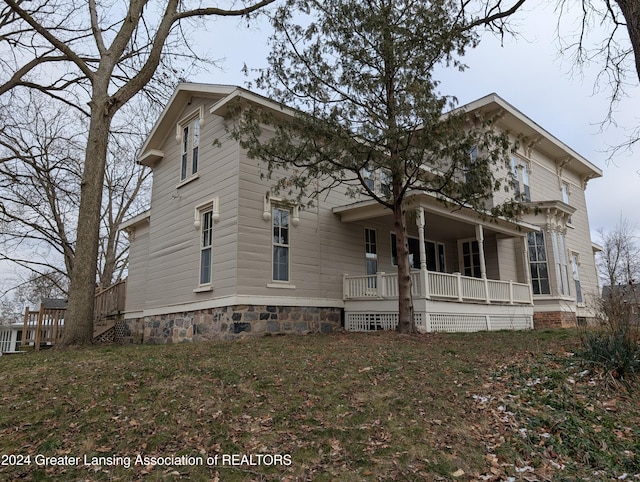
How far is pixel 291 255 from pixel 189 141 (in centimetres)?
490

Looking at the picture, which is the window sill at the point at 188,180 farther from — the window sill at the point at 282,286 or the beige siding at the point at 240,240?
the window sill at the point at 282,286

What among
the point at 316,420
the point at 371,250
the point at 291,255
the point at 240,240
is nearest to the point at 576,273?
the point at 371,250

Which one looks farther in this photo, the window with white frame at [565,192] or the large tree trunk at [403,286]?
the window with white frame at [565,192]

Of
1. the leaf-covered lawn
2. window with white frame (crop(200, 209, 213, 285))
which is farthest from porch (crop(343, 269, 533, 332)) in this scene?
the leaf-covered lawn

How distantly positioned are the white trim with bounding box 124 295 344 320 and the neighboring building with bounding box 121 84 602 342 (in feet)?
0.11

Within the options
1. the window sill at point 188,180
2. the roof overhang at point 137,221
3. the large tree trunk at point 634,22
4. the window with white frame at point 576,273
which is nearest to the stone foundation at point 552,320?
the window with white frame at point 576,273

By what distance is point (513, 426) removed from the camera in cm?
453

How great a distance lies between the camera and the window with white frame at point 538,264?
16.0m

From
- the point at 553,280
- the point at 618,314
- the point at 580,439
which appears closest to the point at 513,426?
the point at 580,439

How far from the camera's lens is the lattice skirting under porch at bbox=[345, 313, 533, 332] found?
1101cm

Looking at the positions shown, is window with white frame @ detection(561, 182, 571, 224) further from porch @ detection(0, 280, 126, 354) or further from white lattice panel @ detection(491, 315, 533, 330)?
porch @ detection(0, 280, 126, 354)

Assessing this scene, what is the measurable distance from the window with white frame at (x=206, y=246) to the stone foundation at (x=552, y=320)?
36.8 feet

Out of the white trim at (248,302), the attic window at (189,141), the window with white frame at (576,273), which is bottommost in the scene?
the white trim at (248,302)

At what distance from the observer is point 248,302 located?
10.4 meters
